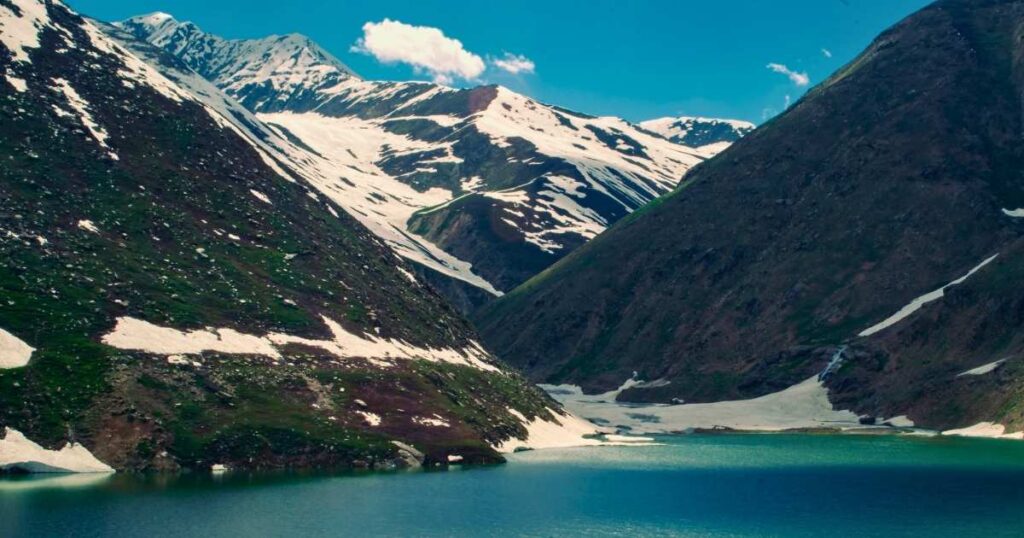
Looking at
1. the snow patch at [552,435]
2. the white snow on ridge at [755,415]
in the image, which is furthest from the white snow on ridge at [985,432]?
the snow patch at [552,435]

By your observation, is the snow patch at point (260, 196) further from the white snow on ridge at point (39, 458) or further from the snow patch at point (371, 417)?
the white snow on ridge at point (39, 458)

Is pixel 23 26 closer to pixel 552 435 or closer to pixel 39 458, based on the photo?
pixel 39 458

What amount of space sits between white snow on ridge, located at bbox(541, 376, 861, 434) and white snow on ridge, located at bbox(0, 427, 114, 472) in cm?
10910

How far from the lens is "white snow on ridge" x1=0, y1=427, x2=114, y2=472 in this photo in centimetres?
8594

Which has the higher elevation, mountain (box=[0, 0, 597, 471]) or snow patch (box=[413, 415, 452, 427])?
mountain (box=[0, 0, 597, 471])

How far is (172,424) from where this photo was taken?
97.1 metres

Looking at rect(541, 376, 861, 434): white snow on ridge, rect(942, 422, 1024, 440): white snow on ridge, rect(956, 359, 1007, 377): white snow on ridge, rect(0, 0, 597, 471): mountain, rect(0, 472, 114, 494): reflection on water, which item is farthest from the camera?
rect(541, 376, 861, 434): white snow on ridge

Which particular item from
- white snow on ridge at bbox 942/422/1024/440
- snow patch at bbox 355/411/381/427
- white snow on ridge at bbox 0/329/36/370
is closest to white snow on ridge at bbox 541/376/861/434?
white snow on ridge at bbox 942/422/1024/440

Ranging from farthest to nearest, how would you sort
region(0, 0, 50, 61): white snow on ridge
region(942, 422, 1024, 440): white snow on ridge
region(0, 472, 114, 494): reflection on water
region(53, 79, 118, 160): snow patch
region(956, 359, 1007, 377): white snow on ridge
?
1. region(0, 0, 50, 61): white snow on ridge
2. region(956, 359, 1007, 377): white snow on ridge
3. region(53, 79, 118, 160): snow patch
4. region(942, 422, 1024, 440): white snow on ridge
5. region(0, 472, 114, 494): reflection on water

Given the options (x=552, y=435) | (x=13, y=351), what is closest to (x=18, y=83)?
(x=13, y=351)

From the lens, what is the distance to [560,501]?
84.9 metres

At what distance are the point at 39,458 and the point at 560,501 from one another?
4449cm

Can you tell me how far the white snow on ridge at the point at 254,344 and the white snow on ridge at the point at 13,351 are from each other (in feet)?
27.3

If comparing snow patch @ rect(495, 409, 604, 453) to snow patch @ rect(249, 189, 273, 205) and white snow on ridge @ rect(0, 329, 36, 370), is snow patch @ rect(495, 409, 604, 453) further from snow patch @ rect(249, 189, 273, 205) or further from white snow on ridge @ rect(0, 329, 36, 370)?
snow patch @ rect(249, 189, 273, 205)
